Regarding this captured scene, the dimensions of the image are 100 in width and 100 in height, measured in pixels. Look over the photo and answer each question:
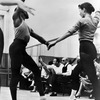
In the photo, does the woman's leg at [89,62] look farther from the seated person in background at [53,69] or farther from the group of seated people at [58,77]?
the seated person in background at [53,69]

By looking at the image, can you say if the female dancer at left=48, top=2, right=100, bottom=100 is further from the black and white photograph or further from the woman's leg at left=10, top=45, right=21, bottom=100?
the woman's leg at left=10, top=45, right=21, bottom=100

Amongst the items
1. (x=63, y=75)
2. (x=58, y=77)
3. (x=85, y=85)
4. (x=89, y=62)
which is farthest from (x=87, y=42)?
(x=58, y=77)

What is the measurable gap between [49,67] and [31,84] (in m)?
0.24

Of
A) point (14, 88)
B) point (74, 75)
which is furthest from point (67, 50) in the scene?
point (14, 88)

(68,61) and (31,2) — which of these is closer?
(31,2)

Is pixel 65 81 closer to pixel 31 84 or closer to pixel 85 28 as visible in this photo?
pixel 31 84

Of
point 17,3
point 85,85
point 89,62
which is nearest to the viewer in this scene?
point 17,3

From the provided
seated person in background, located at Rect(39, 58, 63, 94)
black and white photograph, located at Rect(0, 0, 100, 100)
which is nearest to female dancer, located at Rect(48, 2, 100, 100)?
black and white photograph, located at Rect(0, 0, 100, 100)

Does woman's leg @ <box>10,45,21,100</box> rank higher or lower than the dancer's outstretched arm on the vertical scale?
lower

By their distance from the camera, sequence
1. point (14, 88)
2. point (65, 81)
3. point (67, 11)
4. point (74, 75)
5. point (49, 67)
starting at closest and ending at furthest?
point (14, 88) < point (74, 75) < point (67, 11) < point (49, 67) < point (65, 81)

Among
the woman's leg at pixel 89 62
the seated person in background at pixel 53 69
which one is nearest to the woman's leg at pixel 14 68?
the woman's leg at pixel 89 62

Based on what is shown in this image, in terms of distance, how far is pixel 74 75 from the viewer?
58.6 inches

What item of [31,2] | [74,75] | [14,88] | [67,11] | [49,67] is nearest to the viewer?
[14,88]

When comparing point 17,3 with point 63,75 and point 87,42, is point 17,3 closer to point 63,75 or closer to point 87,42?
point 87,42
